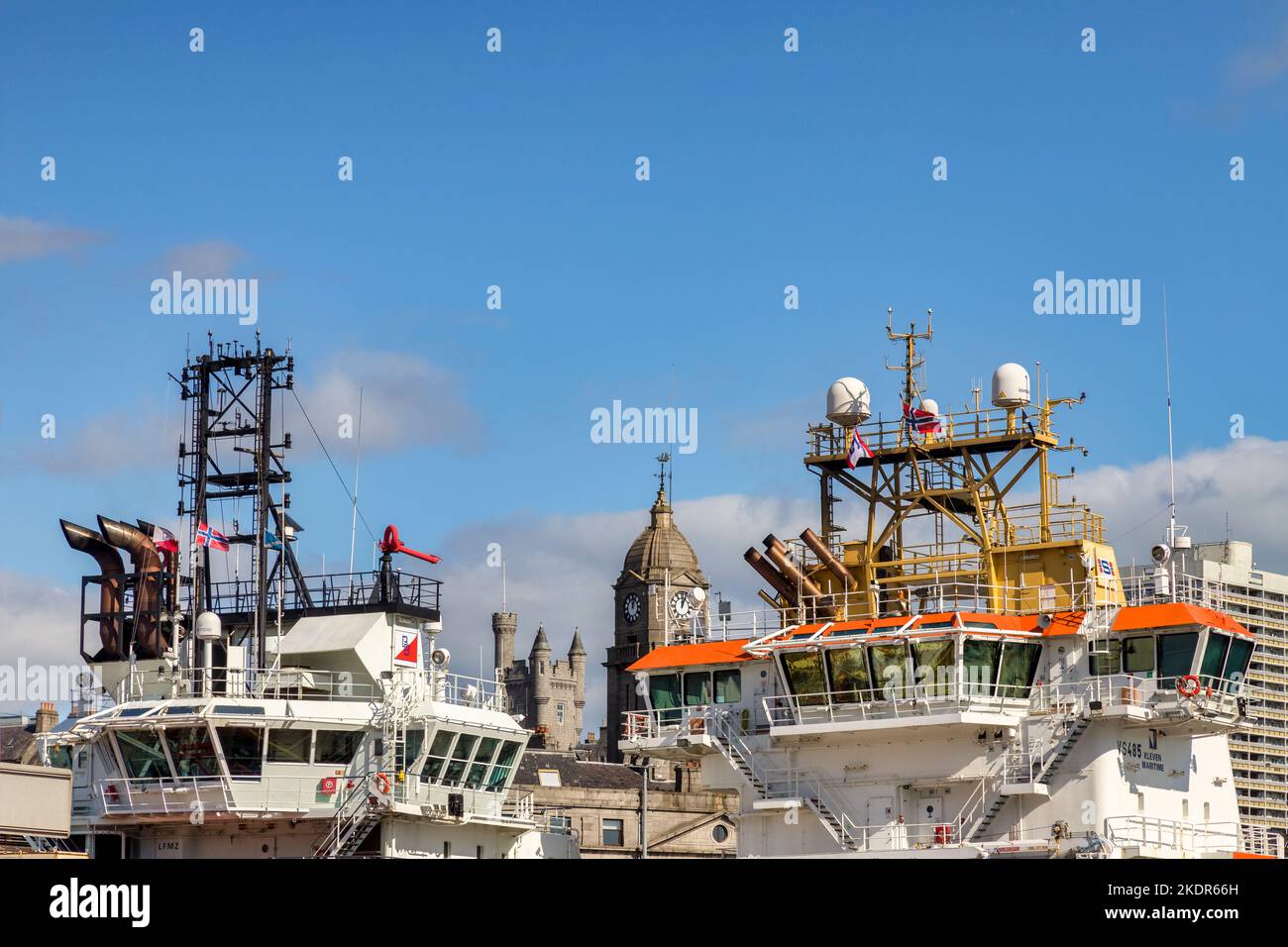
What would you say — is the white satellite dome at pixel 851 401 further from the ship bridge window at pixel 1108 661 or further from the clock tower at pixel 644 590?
the clock tower at pixel 644 590

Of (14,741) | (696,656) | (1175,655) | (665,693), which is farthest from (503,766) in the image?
(14,741)

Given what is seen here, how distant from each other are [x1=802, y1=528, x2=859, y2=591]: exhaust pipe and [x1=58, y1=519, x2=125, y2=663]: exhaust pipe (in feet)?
86.9

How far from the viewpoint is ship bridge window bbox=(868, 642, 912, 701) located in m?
60.6

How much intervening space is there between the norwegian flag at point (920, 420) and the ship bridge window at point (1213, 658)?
12668 mm

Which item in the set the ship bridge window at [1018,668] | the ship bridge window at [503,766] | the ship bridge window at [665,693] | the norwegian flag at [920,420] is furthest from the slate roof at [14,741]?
the ship bridge window at [1018,668]

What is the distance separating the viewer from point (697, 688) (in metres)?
68.1

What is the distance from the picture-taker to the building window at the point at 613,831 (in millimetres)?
104438

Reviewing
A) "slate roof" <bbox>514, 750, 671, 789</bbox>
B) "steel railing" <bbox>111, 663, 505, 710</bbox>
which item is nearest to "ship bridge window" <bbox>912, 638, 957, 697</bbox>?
"steel railing" <bbox>111, 663, 505, 710</bbox>

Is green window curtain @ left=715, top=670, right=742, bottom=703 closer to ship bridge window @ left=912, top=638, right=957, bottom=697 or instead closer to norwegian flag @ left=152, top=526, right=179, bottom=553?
ship bridge window @ left=912, top=638, right=957, bottom=697

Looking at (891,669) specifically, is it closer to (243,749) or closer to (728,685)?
(728,685)

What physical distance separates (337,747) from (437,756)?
151 inches

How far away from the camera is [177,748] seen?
6228cm
